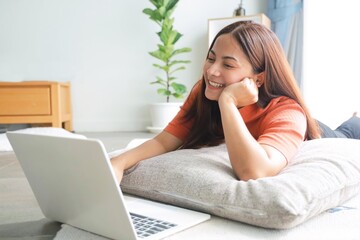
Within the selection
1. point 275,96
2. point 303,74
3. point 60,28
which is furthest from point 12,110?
point 275,96

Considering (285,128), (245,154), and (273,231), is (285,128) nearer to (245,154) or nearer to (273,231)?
(245,154)

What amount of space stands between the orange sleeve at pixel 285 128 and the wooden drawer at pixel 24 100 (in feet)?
8.31

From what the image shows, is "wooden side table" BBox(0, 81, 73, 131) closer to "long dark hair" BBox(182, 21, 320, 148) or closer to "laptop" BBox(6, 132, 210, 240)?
"long dark hair" BBox(182, 21, 320, 148)

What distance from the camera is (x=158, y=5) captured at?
331 centimetres

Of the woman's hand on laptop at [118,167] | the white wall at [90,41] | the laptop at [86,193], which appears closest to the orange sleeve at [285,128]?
the laptop at [86,193]

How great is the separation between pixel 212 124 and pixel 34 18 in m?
3.05

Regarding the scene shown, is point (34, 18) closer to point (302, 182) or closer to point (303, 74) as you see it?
point (303, 74)

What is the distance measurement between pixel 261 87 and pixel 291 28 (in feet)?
7.65

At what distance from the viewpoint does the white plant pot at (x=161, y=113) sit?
335cm

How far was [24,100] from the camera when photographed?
3.18m

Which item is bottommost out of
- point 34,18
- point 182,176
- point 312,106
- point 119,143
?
point 119,143

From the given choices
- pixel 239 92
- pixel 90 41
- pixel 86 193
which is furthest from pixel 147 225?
pixel 90 41

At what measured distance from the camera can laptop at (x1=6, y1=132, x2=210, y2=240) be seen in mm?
619

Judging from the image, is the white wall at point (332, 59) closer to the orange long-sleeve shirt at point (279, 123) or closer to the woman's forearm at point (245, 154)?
the orange long-sleeve shirt at point (279, 123)
